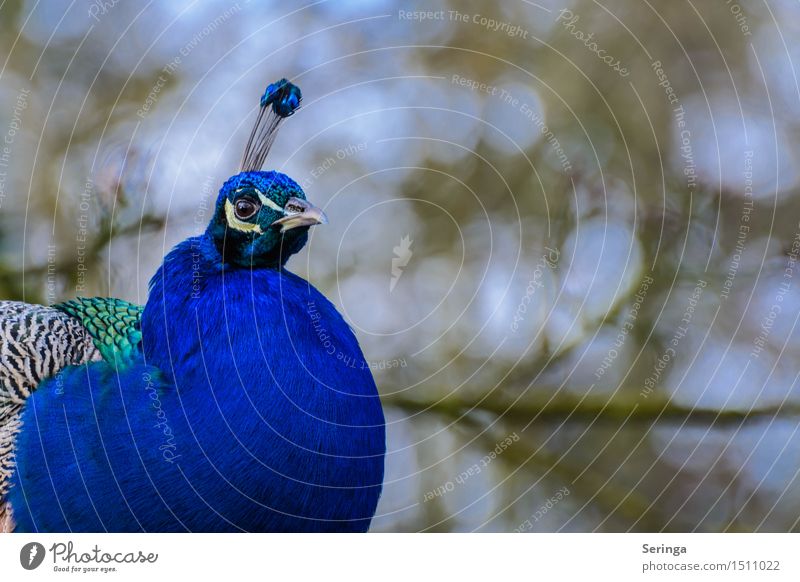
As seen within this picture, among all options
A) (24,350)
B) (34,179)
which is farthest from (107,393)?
(34,179)

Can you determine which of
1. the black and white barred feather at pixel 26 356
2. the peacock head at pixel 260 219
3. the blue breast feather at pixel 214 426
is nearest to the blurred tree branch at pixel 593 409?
the blue breast feather at pixel 214 426

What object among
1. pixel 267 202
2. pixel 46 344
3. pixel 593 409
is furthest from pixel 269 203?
pixel 593 409

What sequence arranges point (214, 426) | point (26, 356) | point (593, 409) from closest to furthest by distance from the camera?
point (214, 426) → point (26, 356) → point (593, 409)

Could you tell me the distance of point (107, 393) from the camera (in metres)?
1.71

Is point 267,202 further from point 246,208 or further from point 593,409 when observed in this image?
point 593,409

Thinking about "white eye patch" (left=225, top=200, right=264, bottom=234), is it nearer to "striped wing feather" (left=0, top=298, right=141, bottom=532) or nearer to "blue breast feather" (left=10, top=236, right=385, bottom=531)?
"blue breast feather" (left=10, top=236, right=385, bottom=531)

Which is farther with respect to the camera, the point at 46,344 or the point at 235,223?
the point at 46,344

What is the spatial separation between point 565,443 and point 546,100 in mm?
981

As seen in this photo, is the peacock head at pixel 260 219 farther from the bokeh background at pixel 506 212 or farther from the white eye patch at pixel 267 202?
the bokeh background at pixel 506 212

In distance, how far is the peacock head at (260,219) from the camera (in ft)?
5.64

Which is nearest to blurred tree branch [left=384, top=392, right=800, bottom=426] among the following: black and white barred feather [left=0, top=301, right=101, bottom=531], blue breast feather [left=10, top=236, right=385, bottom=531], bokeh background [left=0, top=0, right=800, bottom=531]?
bokeh background [left=0, top=0, right=800, bottom=531]

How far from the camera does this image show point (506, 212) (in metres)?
2.44

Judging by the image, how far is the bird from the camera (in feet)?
5.41

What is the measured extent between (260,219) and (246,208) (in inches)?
1.5
